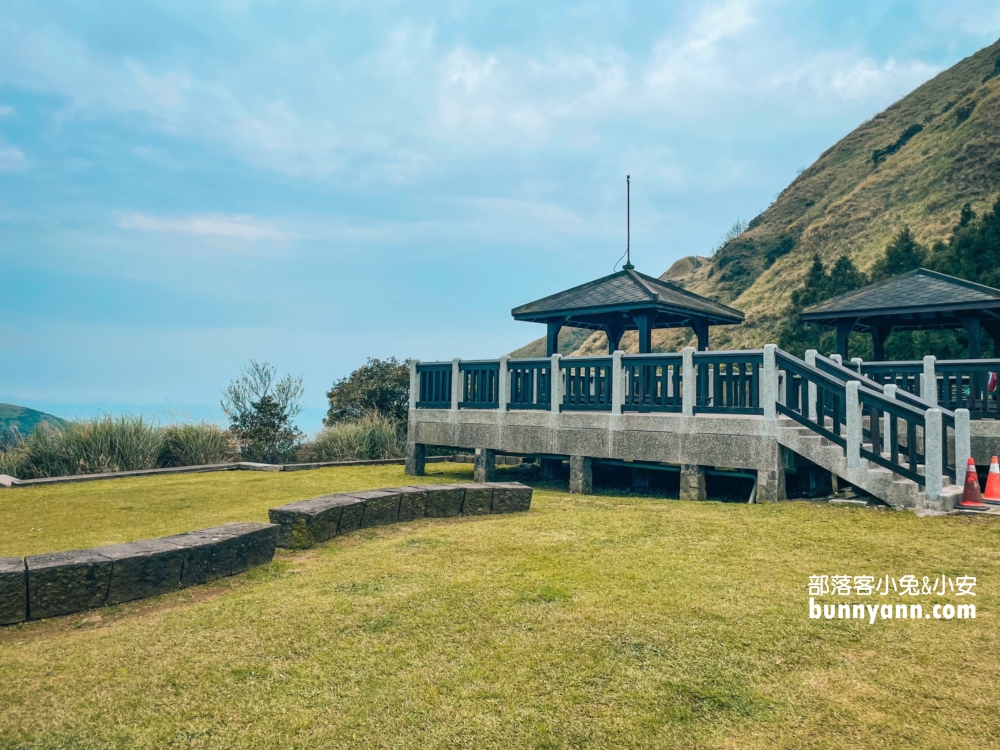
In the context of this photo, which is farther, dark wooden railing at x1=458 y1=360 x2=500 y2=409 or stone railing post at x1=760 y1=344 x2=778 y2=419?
dark wooden railing at x1=458 y1=360 x2=500 y2=409

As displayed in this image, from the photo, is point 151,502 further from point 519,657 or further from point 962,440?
point 962,440

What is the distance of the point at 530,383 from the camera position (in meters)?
13.9

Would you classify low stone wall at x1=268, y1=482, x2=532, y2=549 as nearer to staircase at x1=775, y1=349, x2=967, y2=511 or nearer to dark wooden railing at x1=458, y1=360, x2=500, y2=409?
staircase at x1=775, y1=349, x2=967, y2=511

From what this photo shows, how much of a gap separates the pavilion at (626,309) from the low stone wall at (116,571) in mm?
9633

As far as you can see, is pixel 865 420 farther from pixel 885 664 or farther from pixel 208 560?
pixel 208 560

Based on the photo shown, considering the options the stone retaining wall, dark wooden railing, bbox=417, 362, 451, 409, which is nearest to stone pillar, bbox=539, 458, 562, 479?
dark wooden railing, bbox=417, 362, 451, 409

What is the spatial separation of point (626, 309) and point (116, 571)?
10.8 metres

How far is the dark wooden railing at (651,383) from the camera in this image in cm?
1194

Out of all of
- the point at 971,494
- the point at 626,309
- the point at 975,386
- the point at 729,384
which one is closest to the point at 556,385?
the point at 626,309

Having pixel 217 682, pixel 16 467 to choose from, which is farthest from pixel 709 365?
pixel 16 467

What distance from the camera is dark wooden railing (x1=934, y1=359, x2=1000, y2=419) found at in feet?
41.0

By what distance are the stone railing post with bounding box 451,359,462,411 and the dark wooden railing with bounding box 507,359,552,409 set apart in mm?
1348

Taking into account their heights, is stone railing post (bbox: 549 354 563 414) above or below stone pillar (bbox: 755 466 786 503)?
above

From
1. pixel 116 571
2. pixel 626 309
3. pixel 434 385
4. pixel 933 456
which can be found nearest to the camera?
pixel 116 571
